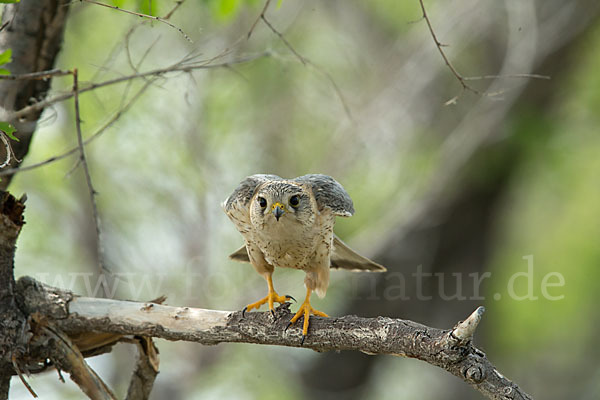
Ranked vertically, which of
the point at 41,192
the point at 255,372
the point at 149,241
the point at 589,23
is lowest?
the point at 255,372

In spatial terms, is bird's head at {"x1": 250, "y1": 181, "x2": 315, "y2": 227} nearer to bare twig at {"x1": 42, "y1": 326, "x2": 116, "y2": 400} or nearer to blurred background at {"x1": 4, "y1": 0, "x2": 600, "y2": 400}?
bare twig at {"x1": 42, "y1": 326, "x2": 116, "y2": 400}

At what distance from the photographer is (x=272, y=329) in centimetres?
301

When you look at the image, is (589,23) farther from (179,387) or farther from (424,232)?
(179,387)

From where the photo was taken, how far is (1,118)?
11.7 ft

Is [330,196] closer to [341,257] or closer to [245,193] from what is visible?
[245,193]

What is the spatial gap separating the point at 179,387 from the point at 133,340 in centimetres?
570

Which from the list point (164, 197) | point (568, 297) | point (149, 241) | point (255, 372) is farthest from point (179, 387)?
point (568, 297)

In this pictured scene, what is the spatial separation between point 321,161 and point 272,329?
5337 millimetres

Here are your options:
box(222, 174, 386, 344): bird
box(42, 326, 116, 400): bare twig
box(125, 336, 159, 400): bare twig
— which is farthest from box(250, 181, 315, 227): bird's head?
box(42, 326, 116, 400): bare twig

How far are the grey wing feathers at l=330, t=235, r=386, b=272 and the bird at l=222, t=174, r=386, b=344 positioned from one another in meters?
0.16

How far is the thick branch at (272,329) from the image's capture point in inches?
92.7

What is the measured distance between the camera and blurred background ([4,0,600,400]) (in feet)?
25.8

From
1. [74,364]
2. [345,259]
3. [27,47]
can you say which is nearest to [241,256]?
[345,259]

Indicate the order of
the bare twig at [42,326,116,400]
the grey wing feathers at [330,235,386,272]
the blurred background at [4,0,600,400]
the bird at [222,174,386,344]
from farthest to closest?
the blurred background at [4,0,600,400] → the grey wing feathers at [330,235,386,272] → the bird at [222,174,386,344] → the bare twig at [42,326,116,400]
